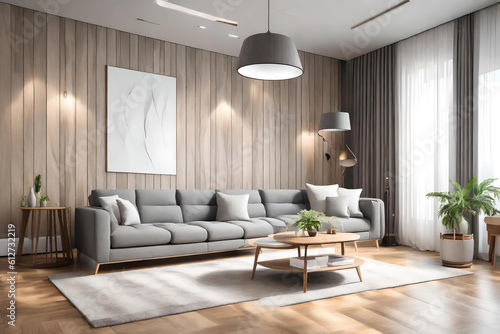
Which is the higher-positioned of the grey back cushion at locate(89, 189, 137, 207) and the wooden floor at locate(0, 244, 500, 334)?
the grey back cushion at locate(89, 189, 137, 207)

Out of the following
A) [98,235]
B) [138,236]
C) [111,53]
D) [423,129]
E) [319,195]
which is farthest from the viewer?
[319,195]

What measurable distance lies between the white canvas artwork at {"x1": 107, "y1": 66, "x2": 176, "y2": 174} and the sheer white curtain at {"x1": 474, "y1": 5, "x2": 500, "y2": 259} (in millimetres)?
3857

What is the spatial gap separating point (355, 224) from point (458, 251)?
1.36 meters

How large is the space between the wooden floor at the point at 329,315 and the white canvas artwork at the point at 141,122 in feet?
7.48

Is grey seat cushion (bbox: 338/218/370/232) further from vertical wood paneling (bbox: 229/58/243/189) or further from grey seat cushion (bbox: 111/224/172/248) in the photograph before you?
grey seat cushion (bbox: 111/224/172/248)

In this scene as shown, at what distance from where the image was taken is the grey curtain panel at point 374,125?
6.33m

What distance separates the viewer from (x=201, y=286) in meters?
3.50

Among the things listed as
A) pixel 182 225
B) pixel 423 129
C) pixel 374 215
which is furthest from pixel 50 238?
pixel 423 129

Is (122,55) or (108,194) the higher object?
(122,55)

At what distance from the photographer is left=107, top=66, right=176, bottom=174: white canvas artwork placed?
5.55 metres

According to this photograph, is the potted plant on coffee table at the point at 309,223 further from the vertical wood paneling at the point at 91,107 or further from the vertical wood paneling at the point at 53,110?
the vertical wood paneling at the point at 53,110

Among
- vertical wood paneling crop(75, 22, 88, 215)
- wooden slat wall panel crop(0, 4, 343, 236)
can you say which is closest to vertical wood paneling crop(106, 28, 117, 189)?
wooden slat wall panel crop(0, 4, 343, 236)

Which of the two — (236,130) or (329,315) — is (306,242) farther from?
(236,130)

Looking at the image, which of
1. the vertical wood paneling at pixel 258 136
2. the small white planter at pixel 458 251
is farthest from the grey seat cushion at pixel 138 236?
the small white planter at pixel 458 251
